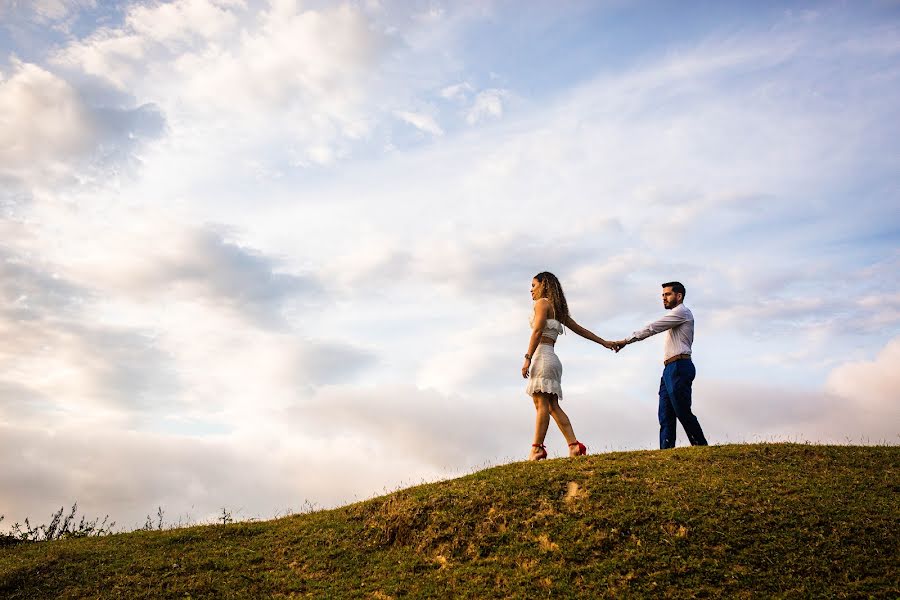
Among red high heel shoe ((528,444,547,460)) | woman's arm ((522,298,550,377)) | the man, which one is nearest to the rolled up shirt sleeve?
the man

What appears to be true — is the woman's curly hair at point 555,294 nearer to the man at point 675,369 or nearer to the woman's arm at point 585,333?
the woman's arm at point 585,333

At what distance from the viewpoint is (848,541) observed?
10531 mm

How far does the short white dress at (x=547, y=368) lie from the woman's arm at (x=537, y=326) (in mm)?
138

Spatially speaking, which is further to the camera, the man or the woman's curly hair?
the woman's curly hair

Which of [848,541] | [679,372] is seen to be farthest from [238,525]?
[848,541]

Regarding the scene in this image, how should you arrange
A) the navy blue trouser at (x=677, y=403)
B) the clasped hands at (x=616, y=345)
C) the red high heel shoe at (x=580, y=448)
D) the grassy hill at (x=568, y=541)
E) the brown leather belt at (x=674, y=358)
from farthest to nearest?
the clasped hands at (x=616, y=345) < the red high heel shoe at (x=580, y=448) < the brown leather belt at (x=674, y=358) < the navy blue trouser at (x=677, y=403) < the grassy hill at (x=568, y=541)

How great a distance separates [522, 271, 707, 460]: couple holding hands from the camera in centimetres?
1511

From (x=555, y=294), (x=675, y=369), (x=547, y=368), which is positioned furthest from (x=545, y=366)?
(x=675, y=369)

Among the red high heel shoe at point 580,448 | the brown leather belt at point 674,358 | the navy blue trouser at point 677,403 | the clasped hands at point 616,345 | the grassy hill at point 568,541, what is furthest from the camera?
the clasped hands at point 616,345

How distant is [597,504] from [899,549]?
477cm

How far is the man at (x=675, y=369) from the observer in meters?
15.0

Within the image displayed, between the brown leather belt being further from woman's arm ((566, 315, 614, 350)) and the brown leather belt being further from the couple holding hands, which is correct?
woman's arm ((566, 315, 614, 350))

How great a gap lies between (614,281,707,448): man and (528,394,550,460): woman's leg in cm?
278

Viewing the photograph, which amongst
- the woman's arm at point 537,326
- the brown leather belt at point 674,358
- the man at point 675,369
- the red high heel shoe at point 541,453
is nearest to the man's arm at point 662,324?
the man at point 675,369
